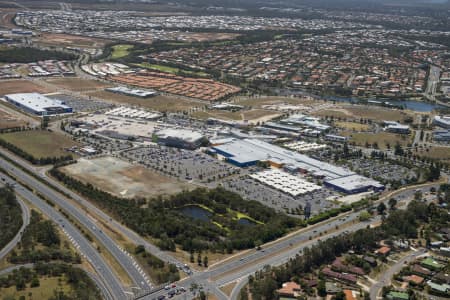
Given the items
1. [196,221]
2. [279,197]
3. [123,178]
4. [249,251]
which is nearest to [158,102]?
[123,178]

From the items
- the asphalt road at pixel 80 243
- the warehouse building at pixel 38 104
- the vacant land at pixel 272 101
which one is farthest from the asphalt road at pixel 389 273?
the warehouse building at pixel 38 104

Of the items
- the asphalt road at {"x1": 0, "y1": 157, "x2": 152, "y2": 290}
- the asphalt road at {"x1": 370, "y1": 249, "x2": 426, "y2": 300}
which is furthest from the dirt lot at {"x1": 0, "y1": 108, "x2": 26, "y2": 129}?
the asphalt road at {"x1": 370, "y1": 249, "x2": 426, "y2": 300}

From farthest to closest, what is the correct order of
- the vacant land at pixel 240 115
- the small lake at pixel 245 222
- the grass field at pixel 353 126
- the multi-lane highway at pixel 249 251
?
the vacant land at pixel 240 115
the grass field at pixel 353 126
the small lake at pixel 245 222
the multi-lane highway at pixel 249 251

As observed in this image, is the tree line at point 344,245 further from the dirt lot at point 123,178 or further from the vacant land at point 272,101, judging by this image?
the vacant land at point 272,101

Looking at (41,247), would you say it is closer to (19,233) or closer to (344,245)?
(19,233)

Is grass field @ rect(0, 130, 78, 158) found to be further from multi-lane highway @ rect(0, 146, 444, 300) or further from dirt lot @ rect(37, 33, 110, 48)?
dirt lot @ rect(37, 33, 110, 48)

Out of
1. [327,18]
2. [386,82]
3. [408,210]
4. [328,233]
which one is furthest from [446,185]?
[327,18]
